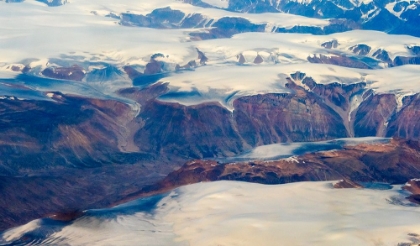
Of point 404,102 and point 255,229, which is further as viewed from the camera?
point 404,102

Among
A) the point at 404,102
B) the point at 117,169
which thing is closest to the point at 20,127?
the point at 117,169

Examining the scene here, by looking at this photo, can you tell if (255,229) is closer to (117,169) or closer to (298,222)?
(298,222)

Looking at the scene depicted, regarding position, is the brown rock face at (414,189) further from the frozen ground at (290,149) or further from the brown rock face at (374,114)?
the brown rock face at (374,114)

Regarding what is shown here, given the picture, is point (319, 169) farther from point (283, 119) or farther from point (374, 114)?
point (374, 114)

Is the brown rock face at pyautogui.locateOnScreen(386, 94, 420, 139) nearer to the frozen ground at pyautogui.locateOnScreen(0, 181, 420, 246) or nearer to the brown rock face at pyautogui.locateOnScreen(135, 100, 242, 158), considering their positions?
the brown rock face at pyautogui.locateOnScreen(135, 100, 242, 158)

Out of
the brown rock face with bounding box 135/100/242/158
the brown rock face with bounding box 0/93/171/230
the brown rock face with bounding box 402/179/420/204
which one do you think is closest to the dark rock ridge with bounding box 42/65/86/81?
the brown rock face with bounding box 0/93/171/230

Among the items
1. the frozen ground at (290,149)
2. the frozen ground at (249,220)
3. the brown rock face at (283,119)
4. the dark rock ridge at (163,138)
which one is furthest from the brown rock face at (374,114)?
the frozen ground at (249,220)
